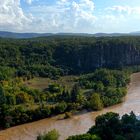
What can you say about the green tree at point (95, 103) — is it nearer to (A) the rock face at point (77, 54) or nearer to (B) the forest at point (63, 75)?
(B) the forest at point (63, 75)

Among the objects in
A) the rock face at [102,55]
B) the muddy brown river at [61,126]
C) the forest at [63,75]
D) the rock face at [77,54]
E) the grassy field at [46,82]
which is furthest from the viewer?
the rock face at [102,55]

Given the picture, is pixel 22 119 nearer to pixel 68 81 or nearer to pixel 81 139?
pixel 81 139

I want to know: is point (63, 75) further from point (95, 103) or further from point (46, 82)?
point (95, 103)

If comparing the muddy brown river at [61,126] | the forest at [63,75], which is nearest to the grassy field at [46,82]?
the forest at [63,75]

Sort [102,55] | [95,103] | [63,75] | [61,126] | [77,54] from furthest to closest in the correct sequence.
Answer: [102,55]
[77,54]
[63,75]
[95,103]
[61,126]

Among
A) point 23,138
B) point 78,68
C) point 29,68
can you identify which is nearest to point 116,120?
point 23,138

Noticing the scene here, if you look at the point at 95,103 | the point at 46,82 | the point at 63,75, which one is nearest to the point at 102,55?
the point at 63,75

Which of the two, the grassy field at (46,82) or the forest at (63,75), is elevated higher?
the forest at (63,75)

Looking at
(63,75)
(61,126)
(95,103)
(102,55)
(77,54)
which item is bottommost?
(63,75)

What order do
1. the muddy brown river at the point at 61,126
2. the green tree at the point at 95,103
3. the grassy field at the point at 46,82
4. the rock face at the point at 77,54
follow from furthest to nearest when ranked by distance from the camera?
the rock face at the point at 77,54 → the grassy field at the point at 46,82 → the green tree at the point at 95,103 → the muddy brown river at the point at 61,126
